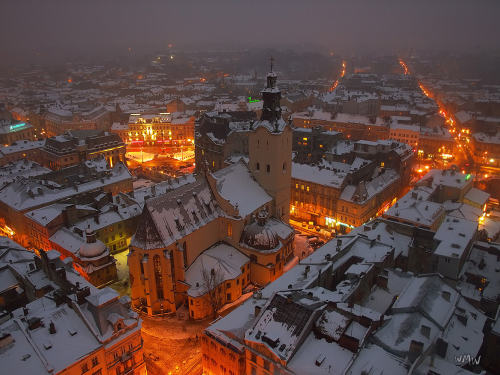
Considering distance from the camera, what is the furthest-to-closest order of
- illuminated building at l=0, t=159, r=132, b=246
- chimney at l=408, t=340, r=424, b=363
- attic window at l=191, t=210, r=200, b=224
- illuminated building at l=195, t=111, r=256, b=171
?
illuminated building at l=195, t=111, r=256, b=171 < illuminated building at l=0, t=159, r=132, b=246 < attic window at l=191, t=210, r=200, b=224 < chimney at l=408, t=340, r=424, b=363

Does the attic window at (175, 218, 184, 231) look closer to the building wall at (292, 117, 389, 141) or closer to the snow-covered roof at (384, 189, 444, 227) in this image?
the snow-covered roof at (384, 189, 444, 227)

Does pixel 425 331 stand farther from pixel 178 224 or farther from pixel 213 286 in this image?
pixel 178 224

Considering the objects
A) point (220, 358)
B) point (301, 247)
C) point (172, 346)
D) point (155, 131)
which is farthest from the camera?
point (155, 131)

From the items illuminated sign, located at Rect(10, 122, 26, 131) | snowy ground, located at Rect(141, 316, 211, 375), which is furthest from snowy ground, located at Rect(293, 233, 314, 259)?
illuminated sign, located at Rect(10, 122, 26, 131)

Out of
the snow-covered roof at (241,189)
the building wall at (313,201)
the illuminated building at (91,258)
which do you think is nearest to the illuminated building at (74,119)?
the illuminated building at (91,258)

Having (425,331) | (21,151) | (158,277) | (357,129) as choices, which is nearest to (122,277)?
(158,277)

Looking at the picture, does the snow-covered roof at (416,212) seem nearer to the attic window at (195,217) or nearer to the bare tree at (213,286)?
the bare tree at (213,286)
